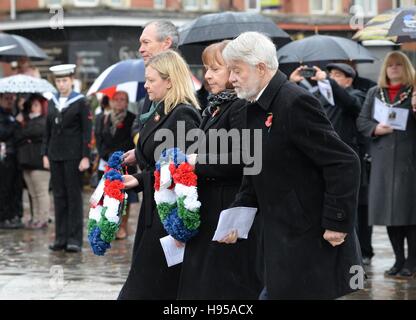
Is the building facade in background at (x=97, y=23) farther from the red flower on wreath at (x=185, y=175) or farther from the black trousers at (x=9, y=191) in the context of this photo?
the red flower on wreath at (x=185, y=175)

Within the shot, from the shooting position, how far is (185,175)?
614 cm

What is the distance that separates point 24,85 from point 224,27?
14.8 feet

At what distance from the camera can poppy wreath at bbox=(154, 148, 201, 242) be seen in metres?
6.14

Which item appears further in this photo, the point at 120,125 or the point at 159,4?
the point at 159,4

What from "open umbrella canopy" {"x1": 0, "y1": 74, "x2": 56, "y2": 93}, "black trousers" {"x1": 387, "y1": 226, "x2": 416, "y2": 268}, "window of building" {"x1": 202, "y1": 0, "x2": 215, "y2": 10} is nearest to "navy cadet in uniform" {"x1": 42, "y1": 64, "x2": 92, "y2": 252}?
"open umbrella canopy" {"x1": 0, "y1": 74, "x2": 56, "y2": 93}

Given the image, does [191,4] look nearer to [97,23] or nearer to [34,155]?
[97,23]

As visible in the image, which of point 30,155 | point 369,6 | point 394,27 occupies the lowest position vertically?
point 30,155

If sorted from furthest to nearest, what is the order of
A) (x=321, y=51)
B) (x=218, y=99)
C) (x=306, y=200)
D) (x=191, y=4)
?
(x=191, y=4) < (x=321, y=51) < (x=218, y=99) < (x=306, y=200)

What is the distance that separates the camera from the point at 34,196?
15430mm

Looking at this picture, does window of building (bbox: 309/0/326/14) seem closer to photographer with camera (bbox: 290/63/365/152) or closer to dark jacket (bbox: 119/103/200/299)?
photographer with camera (bbox: 290/63/365/152)

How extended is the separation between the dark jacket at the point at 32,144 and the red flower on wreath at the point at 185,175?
9.28 metres

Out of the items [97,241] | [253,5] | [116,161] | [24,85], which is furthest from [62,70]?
[253,5]

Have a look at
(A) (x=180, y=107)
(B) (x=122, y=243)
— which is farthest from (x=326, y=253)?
(B) (x=122, y=243)

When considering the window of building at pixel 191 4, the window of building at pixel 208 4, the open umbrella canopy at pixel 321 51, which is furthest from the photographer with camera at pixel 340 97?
the window of building at pixel 208 4
